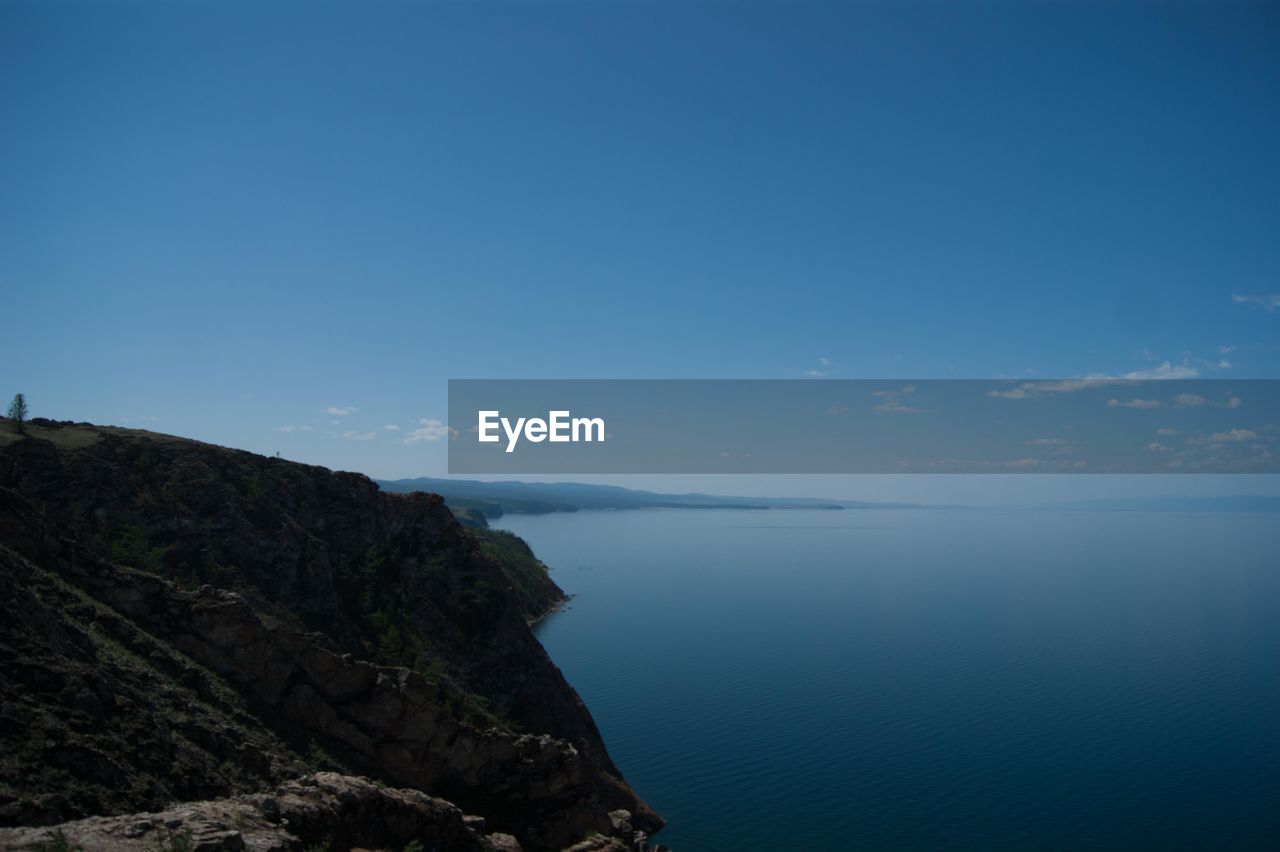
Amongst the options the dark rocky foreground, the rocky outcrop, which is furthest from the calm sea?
the rocky outcrop

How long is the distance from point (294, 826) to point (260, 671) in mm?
9261

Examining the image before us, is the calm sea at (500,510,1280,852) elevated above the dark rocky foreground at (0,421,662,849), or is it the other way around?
the dark rocky foreground at (0,421,662,849)

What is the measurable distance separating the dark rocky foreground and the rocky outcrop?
0.18ft

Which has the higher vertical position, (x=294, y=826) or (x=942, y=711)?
(x=294, y=826)

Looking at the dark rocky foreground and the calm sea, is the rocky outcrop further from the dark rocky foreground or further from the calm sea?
the calm sea

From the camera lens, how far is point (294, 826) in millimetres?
16109

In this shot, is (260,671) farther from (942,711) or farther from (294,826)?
(942,711)

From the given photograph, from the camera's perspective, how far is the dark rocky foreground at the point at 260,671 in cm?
1531

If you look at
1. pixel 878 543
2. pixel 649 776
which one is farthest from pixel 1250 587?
pixel 649 776

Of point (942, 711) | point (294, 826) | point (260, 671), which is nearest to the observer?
point (294, 826)

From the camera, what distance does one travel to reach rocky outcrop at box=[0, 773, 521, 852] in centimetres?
1246

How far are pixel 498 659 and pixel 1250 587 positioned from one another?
117515 millimetres

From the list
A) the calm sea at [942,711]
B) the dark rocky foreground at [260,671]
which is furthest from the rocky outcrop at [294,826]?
the calm sea at [942,711]

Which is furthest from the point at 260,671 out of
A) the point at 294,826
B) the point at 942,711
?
the point at 942,711
